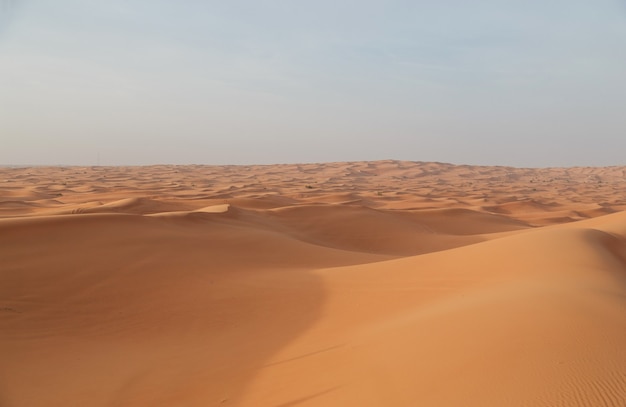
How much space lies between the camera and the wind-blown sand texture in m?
3.85

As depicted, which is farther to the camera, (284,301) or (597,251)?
(597,251)

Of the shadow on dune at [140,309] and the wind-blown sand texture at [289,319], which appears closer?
the wind-blown sand texture at [289,319]

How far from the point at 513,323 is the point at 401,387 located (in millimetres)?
1362

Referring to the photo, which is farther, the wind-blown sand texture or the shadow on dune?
the shadow on dune

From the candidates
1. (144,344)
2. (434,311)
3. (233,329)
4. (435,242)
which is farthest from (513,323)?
(435,242)

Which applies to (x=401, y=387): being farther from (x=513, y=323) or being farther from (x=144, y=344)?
(x=144, y=344)

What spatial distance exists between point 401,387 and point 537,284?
2907mm

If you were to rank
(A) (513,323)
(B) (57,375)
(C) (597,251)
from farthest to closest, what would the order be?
(C) (597,251) < (B) (57,375) < (A) (513,323)

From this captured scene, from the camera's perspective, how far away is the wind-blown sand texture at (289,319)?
152 inches

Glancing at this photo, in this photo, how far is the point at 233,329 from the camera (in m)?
6.31

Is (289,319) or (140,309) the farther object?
(140,309)

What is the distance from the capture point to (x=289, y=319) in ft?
21.5

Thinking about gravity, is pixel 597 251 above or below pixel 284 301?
above

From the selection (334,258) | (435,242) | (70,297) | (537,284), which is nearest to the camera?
(537,284)
